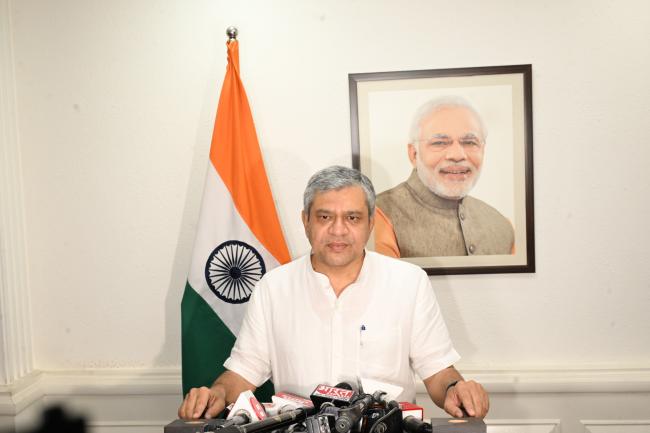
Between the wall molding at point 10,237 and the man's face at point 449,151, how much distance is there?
1.84 metres

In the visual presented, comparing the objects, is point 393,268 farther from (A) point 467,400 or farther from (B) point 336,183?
(A) point 467,400

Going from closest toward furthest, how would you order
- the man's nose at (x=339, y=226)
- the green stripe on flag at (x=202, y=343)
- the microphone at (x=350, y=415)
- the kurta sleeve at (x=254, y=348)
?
the microphone at (x=350, y=415) → the man's nose at (x=339, y=226) → the kurta sleeve at (x=254, y=348) → the green stripe on flag at (x=202, y=343)

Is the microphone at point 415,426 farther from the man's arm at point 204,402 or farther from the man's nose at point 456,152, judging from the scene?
the man's nose at point 456,152

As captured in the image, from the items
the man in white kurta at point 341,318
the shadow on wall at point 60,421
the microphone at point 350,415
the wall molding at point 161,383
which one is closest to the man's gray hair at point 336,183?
the man in white kurta at point 341,318

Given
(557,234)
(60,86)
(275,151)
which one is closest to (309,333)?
(275,151)

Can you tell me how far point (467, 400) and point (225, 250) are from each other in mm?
1284

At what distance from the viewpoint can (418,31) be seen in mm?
2676

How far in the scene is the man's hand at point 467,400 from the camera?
1.70 meters

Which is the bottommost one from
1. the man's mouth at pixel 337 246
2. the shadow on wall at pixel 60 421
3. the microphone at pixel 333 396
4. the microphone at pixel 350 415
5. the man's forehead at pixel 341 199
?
the microphone at pixel 333 396

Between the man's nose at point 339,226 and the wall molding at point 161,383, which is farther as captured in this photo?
the wall molding at point 161,383

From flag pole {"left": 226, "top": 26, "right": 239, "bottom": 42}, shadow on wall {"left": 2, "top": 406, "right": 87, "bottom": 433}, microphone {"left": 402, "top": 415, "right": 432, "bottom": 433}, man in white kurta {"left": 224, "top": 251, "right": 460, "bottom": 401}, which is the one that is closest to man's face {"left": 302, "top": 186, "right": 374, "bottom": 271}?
man in white kurta {"left": 224, "top": 251, "right": 460, "bottom": 401}

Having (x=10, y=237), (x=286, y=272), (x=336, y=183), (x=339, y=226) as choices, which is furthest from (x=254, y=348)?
(x=10, y=237)

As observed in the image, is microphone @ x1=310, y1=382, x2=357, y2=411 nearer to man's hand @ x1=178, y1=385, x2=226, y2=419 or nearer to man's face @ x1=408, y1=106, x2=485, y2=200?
man's hand @ x1=178, y1=385, x2=226, y2=419

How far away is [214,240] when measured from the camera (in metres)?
2.61
